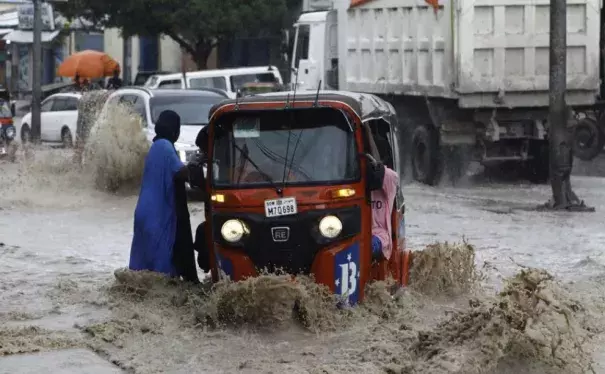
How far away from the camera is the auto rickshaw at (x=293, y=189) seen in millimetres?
8375

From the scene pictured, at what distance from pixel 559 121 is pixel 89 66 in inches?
1129

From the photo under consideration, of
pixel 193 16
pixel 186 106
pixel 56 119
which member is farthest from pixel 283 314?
pixel 193 16

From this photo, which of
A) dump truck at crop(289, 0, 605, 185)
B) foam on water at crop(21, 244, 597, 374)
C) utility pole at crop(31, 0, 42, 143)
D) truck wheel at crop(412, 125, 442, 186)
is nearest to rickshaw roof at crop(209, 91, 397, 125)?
foam on water at crop(21, 244, 597, 374)

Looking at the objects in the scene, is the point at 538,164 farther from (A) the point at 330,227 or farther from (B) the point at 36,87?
(B) the point at 36,87

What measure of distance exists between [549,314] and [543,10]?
1152 cm

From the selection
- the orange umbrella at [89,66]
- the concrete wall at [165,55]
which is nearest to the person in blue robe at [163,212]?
the orange umbrella at [89,66]

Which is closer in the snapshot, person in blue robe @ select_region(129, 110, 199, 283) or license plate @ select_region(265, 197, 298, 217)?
license plate @ select_region(265, 197, 298, 217)

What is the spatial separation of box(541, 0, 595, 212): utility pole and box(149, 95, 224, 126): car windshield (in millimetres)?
5257

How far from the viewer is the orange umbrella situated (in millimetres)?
42625

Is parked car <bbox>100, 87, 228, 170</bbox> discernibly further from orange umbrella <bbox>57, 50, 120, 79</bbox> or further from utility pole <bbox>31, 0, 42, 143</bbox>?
orange umbrella <bbox>57, 50, 120, 79</bbox>

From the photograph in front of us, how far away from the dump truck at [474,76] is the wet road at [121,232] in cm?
65

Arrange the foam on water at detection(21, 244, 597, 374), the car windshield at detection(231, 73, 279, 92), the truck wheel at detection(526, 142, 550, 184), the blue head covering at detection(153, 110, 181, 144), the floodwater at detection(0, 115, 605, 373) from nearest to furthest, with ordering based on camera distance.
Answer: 1. the foam on water at detection(21, 244, 597, 374)
2. the floodwater at detection(0, 115, 605, 373)
3. the blue head covering at detection(153, 110, 181, 144)
4. the truck wheel at detection(526, 142, 550, 184)
5. the car windshield at detection(231, 73, 279, 92)

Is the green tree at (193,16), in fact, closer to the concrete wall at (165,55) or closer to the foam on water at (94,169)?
the concrete wall at (165,55)

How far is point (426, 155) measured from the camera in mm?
19953
